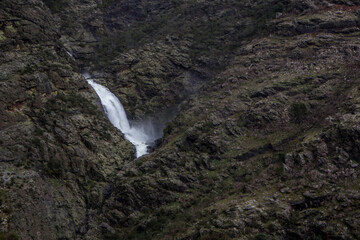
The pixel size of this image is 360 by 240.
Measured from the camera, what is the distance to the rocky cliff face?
88.5ft

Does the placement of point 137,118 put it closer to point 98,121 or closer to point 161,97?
point 161,97

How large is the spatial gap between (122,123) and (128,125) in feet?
4.00

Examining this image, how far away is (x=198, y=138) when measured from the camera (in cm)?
3828

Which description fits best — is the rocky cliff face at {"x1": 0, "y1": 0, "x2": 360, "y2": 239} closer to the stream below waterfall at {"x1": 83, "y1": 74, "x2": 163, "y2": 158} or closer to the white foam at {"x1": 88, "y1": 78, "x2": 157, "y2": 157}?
the stream below waterfall at {"x1": 83, "y1": 74, "x2": 163, "y2": 158}

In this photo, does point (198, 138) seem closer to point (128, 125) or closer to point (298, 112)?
point (298, 112)

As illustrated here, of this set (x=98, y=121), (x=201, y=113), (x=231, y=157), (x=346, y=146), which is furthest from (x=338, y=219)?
(x=98, y=121)

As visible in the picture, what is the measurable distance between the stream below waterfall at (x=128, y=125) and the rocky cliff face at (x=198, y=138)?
1880 millimetres

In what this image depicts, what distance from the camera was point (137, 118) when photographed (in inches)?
2137

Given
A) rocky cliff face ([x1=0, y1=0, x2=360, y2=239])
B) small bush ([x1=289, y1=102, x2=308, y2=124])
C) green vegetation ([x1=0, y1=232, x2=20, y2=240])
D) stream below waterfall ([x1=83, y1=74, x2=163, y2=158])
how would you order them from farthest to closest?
1. stream below waterfall ([x1=83, y1=74, x2=163, y2=158])
2. small bush ([x1=289, y1=102, x2=308, y2=124])
3. rocky cliff face ([x1=0, y1=0, x2=360, y2=239])
4. green vegetation ([x1=0, y1=232, x2=20, y2=240])

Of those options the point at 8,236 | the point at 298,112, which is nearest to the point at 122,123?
the point at 298,112

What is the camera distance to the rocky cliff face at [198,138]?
1062 inches

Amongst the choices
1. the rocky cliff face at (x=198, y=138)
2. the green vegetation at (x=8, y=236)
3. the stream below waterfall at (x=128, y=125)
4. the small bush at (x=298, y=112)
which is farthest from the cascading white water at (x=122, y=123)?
the green vegetation at (x=8, y=236)

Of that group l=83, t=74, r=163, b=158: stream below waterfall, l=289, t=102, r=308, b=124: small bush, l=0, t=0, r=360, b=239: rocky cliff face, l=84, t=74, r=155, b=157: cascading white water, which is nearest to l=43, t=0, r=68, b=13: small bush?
l=0, t=0, r=360, b=239: rocky cliff face

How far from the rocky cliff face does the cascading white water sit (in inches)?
87.3
